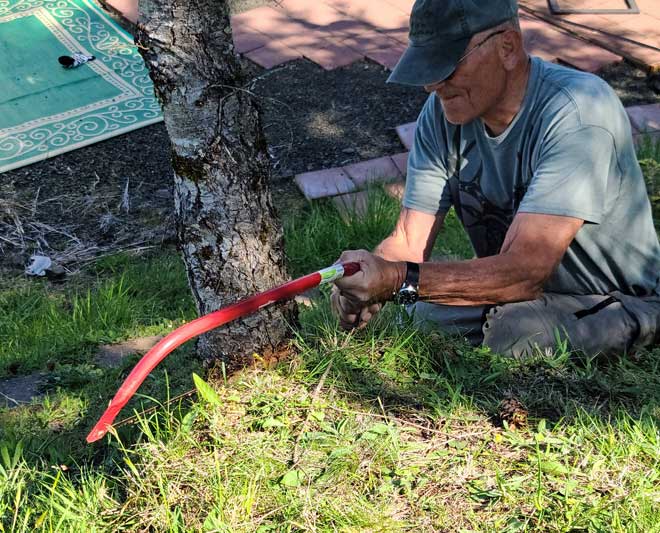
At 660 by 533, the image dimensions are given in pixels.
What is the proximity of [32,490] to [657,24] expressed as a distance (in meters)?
5.01

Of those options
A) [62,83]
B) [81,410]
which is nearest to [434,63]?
[81,410]

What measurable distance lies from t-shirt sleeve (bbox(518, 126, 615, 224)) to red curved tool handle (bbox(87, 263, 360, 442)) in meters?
0.62

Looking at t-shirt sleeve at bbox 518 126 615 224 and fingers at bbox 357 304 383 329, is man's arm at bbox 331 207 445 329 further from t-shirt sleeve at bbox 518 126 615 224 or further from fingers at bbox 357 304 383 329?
t-shirt sleeve at bbox 518 126 615 224

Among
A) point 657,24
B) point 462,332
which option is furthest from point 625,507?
point 657,24

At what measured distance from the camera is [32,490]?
2.26m

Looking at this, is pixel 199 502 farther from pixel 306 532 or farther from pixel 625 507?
pixel 625 507

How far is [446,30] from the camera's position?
8.27 feet

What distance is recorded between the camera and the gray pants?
9.01 feet

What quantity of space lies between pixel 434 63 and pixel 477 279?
63 cm

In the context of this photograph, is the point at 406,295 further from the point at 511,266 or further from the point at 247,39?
the point at 247,39

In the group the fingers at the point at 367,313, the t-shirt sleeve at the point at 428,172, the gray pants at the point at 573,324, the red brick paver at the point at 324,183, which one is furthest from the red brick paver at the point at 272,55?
the fingers at the point at 367,313

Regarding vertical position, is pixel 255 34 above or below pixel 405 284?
below

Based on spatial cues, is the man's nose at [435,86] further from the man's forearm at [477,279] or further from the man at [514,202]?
the man's forearm at [477,279]

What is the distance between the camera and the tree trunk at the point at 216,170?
7.40ft
